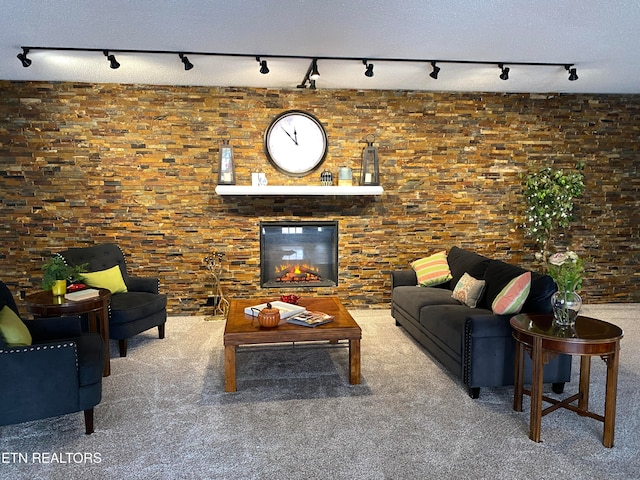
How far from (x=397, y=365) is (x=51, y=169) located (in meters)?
4.26

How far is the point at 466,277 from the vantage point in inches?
175

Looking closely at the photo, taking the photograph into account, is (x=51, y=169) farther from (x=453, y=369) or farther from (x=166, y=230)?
(x=453, y=369)

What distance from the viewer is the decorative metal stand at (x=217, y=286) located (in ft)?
18.3

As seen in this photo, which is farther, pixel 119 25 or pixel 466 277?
pixel 466 277

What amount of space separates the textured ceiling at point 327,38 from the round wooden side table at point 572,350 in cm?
207

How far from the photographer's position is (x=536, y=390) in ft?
9.00

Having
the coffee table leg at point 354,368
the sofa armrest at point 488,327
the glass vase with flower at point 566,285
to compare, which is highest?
the glass vase with flower at point 566,285

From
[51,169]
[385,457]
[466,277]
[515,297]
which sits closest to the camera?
[385,457]

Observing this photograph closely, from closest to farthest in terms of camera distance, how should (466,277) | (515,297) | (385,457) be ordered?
(385,457)
(515,297)
(466,277)

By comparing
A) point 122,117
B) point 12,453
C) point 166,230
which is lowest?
point 12,453

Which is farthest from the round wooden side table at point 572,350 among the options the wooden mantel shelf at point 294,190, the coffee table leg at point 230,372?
the wooden mantel shelf at point 294,190

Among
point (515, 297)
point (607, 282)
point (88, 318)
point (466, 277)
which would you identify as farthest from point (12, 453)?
point (607, 282)

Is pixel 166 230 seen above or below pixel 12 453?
above

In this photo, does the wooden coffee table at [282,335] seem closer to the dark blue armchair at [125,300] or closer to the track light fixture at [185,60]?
the dark blue armchair at [125,300]
